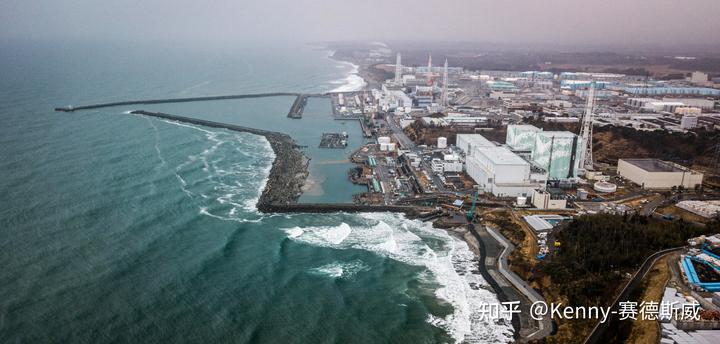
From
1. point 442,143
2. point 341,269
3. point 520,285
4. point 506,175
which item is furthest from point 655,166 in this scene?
point 341,269

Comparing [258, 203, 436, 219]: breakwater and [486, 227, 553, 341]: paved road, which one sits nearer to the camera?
[486, 227, 553, 341]: paved road

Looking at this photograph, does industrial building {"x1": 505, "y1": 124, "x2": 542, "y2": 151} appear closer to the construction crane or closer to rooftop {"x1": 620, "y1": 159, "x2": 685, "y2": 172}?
rooftop {"x1": 620, "y1": 159, "x2": 685, "y2": 172}

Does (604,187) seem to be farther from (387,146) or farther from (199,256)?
(199,256)

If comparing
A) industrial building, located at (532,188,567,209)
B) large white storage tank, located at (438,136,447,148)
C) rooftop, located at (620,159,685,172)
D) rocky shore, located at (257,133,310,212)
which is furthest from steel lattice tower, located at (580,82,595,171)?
rocky shore, located at (257,133,310,212)

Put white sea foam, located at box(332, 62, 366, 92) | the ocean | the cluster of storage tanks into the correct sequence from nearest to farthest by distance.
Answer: the ocean < the cluster of storage tanks < white sea foam, located at box(332, 62, 366, 92)

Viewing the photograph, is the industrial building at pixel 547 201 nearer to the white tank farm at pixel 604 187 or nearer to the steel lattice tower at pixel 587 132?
the white tank farm at pixel 604 187

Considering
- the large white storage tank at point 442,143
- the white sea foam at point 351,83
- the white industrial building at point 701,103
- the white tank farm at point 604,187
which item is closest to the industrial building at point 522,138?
the white tank farm at point 604,187
